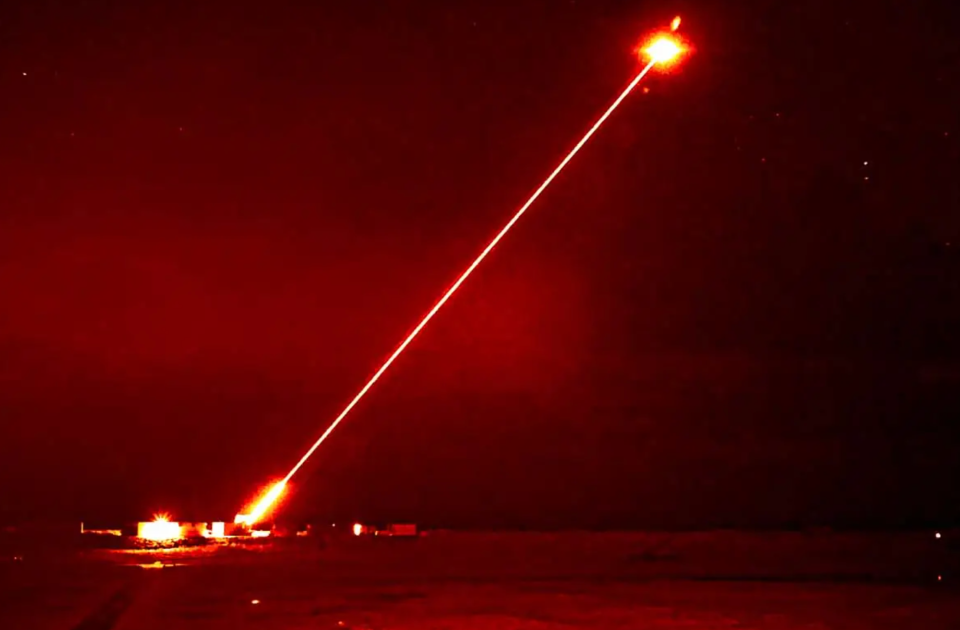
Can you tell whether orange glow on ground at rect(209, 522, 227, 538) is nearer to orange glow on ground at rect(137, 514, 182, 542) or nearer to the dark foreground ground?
orange glow on ground at rect(137, 514, 182, 542)

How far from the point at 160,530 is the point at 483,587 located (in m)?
25.1

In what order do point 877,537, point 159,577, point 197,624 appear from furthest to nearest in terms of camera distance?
1. point 877,537
2. point 159,577
3. point 197,624

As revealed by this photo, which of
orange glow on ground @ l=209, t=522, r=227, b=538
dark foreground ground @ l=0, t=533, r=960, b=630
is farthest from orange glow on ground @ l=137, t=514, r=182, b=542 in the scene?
dark foreground ground @ l=0, t=533, r=960, b=630

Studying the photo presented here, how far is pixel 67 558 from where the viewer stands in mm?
29719

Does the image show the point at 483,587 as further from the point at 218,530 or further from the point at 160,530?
the point at 160,530

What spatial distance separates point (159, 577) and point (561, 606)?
29.3 ft

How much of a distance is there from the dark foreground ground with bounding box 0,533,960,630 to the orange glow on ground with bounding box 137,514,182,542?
22.6 feet

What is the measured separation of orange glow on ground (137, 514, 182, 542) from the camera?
134 ft

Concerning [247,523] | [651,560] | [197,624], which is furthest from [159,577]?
[247,523]

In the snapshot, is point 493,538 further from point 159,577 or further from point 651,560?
point 159,577

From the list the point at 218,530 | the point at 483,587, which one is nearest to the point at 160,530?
the point at 218,530

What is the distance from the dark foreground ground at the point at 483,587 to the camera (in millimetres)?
16281

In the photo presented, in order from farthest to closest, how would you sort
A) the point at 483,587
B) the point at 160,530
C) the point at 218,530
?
the point at 160,530 → the point at 218,530 → the point at 483,587

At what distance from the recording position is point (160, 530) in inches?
1714
